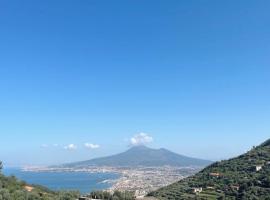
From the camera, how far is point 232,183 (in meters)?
60.3

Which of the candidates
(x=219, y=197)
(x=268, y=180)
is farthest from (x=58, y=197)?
(x=268, y=180)

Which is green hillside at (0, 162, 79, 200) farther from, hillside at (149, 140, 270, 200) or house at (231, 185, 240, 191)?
house at (231, 185, 240, 191)

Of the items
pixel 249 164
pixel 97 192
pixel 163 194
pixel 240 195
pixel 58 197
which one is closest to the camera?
pixel 58 197

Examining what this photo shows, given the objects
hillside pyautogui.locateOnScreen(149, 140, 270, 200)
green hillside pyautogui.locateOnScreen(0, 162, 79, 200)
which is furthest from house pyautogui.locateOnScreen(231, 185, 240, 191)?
green hillside pyautogui.locateOnScreen(0, 162, 79, 200)

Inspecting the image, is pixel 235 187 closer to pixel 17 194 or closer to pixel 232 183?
pixel 232 183

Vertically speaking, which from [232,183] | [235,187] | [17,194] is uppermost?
[17,194]

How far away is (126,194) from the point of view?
Result: 43.6 meters

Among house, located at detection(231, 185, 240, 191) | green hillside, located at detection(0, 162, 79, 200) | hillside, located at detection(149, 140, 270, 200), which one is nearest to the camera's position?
green hillside, located at detection(0, 162, 79, 200)

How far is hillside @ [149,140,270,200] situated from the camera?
174ft

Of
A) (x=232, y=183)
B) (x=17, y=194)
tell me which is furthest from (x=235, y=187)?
(x=17, y=194)

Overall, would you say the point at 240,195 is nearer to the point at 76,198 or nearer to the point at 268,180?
the point at 268,180

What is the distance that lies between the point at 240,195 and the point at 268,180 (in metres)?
5.87

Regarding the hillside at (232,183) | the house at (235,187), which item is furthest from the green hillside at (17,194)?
the house at (235,187)

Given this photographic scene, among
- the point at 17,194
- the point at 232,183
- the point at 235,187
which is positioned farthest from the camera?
the point at 232,183
